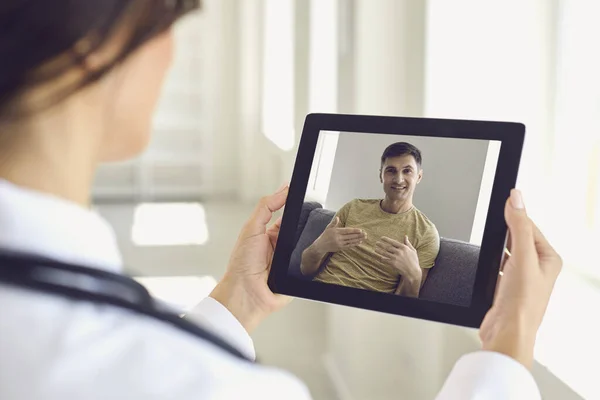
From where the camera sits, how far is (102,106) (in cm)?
52

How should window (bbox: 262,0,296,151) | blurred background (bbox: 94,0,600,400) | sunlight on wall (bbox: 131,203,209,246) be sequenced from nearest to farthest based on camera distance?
blurred background (bbox: 94,0,600,400) < sunlight on wall (bbox: 131,203,209,246) < window (bbox: 262,0,296,151)

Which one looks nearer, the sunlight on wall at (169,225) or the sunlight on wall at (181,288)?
the sunlight on wall at (181,288)

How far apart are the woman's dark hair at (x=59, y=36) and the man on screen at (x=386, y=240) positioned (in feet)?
1.62

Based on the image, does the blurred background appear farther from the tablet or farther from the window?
the window

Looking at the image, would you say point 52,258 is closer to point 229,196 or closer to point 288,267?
point 288,267

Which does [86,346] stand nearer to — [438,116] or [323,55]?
[438,116]

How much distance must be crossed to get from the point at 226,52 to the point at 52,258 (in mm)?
5525

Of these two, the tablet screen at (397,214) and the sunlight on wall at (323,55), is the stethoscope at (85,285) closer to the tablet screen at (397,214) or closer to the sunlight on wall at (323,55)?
the tablet screen at (397,214)

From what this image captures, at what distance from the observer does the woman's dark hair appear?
1.35 ft

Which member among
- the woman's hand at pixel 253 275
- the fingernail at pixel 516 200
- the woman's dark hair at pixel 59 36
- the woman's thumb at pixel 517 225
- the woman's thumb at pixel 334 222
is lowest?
the woman's hand at pixel 253 275

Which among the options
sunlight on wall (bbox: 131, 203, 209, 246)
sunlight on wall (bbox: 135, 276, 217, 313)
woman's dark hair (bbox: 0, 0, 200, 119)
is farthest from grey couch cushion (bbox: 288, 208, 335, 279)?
sunlight on wall (bbox: 131, 203, 209, 246)

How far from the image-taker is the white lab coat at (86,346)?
39 centimetres

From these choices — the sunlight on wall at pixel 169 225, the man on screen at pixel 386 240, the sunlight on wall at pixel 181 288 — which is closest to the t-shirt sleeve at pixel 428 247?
the man on screen at pixel 386 240

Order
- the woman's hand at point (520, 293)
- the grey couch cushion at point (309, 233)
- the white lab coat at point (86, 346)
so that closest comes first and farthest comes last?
the white lab coat at point (86, 346)
the woman's hand at point (520, 293)
the grey couch cushion at point (309, 233)
